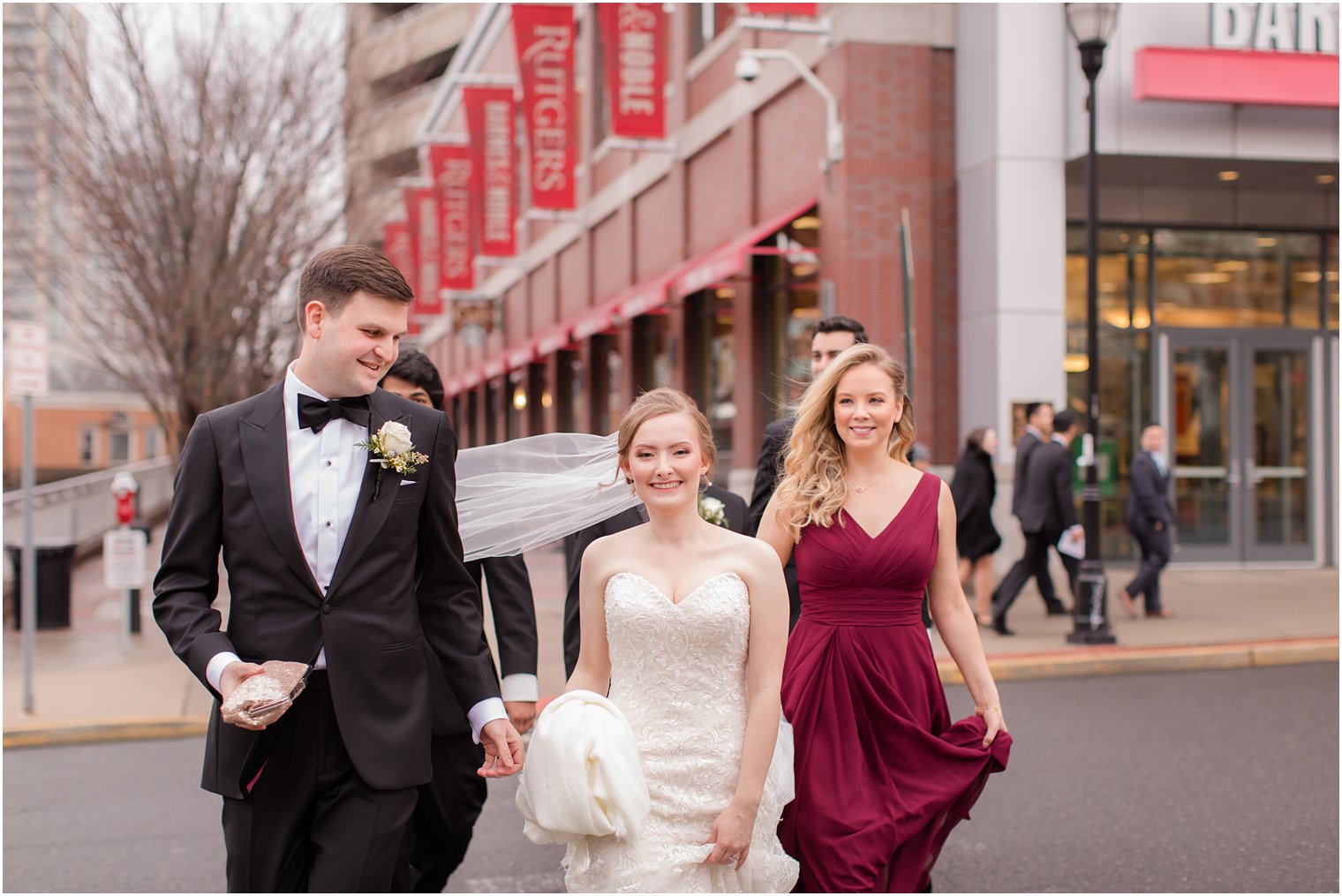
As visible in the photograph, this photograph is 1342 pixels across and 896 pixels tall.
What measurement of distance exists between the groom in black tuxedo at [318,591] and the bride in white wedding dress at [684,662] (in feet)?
1.71

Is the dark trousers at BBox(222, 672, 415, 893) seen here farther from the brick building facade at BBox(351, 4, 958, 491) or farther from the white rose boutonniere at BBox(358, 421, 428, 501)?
the brick building facade at BBox(351, 4, 958, 491)

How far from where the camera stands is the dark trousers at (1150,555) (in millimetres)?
12648

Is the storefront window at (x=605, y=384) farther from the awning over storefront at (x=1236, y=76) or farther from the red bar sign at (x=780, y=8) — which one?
the awning over storefront at (x=1236, y=76)

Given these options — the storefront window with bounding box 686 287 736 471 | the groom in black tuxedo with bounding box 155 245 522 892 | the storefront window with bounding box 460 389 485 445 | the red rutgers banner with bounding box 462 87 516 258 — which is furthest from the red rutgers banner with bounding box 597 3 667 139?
the storefront window with bounding box 460 389 485 445

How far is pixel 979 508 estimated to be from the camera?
12281 millimetres

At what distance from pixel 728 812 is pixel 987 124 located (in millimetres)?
13110

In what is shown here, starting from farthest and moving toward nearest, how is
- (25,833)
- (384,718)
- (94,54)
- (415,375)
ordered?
(94,54) < (25,833) < (415,375) < (384,718)

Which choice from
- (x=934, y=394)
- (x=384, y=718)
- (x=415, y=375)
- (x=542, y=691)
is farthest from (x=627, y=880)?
(x=934, y=394)

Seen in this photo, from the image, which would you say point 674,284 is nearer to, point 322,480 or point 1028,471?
point 1028,471

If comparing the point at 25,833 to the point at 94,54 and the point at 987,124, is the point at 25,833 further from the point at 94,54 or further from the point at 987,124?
the point at 987,124

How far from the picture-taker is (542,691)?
954 cm

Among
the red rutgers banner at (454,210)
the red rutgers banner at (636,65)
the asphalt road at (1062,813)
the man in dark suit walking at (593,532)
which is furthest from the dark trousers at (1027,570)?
the red rutgers banner at (454,210)

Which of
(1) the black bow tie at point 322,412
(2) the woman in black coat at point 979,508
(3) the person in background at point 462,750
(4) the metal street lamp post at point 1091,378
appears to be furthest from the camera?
(2) the woman in black coat at point 979,508

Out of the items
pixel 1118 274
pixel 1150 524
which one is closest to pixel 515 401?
pixel 1118 274
